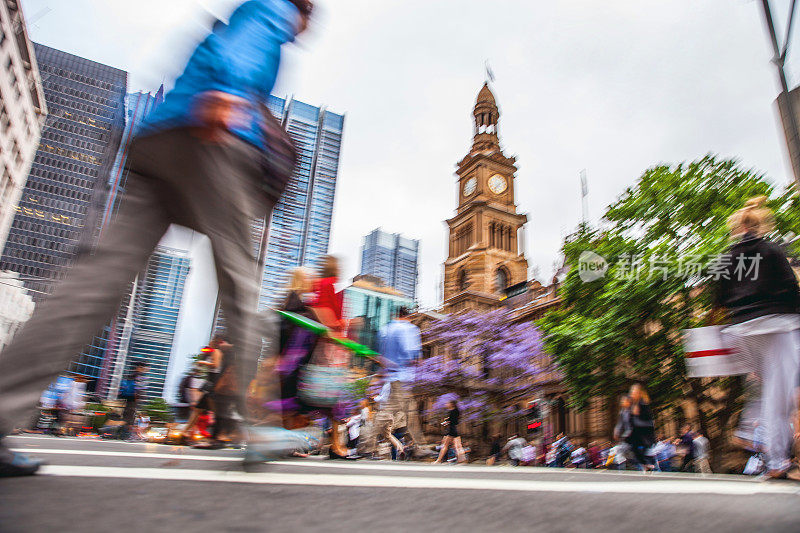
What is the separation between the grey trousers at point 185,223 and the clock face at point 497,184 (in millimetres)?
50927

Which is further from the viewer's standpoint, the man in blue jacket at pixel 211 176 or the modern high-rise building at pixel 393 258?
the modern high-rise building at pixel 393 258

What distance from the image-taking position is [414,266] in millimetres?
138125

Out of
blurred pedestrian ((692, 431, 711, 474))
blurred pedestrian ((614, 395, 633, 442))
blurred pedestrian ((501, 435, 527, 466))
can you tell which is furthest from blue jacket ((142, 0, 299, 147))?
blurred pedestrian ((501, 435, 527, 466))

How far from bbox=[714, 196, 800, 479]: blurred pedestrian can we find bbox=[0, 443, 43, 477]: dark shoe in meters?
3.76

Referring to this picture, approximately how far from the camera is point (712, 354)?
3385 mm

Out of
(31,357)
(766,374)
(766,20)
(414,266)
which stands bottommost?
(31,357)

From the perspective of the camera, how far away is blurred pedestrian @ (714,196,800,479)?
10.3ft

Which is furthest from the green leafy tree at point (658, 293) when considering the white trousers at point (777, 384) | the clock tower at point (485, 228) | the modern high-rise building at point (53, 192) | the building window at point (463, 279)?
the modern high-rise building at point (53, 192)

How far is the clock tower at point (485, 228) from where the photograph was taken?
47.0 m

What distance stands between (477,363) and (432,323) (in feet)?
14.1

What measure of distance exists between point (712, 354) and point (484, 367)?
23.0 meters

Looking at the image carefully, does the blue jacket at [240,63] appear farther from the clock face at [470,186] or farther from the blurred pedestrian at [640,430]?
the clock face at [470,186]

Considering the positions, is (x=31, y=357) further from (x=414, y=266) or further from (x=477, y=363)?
(x=414, y=266)

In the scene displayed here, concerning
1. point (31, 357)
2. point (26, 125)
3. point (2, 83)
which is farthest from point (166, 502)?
point (26, 125)
